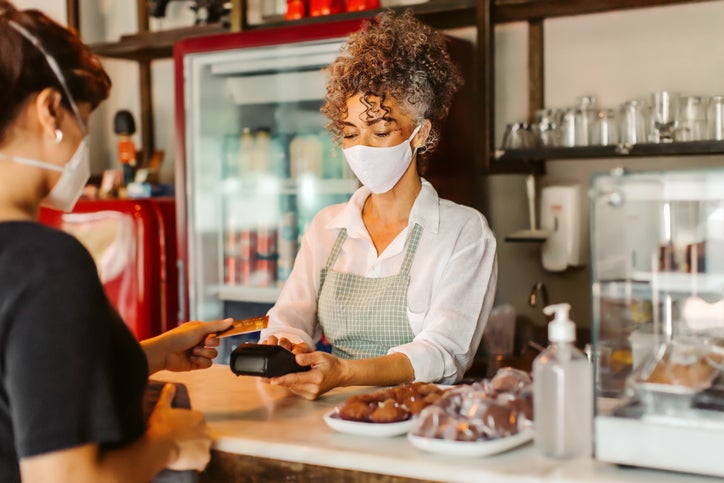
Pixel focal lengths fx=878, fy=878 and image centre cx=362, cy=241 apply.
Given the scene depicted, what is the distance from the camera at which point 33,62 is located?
4.18 ft

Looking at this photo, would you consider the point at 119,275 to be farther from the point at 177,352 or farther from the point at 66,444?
the point at 66,444

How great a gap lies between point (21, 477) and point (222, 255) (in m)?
2.64

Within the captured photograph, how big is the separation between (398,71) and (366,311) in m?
Result: 0.65

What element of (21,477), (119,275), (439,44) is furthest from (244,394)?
(119,275)

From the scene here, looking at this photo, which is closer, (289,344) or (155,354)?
(155,354)

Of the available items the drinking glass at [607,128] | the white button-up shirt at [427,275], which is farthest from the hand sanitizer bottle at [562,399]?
the drinking glass at [607,128]

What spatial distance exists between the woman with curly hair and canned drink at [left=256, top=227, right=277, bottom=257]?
1.29 metres

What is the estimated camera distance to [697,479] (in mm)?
1299

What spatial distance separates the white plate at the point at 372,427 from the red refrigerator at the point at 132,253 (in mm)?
2368

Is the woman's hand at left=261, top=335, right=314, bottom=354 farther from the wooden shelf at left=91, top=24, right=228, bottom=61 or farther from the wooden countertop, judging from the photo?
the wooden shelf at left=91, top=24, right=228, bottom=61

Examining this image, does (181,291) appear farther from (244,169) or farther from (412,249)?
(412,249)

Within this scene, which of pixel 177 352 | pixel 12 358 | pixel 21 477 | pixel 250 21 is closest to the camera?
pixel 12 358

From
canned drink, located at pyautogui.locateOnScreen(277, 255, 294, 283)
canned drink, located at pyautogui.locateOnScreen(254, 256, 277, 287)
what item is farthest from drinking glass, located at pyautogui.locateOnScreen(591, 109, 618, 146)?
canned drink, located at pyautogui.locateOnScreen(254, 256, 277, 287)

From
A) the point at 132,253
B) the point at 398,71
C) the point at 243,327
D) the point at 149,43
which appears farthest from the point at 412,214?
the point at 149,43
